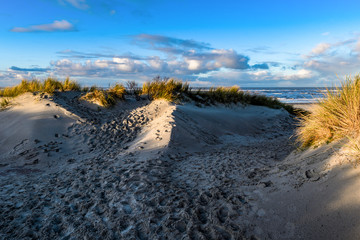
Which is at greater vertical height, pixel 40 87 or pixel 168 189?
pixel 40 87

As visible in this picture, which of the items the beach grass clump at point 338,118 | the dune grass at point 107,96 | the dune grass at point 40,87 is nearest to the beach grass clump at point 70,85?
the dune grass at point 40,87

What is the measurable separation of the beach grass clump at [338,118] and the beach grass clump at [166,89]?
6780 millimetres

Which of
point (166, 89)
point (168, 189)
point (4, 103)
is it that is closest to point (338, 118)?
point (168, 189)

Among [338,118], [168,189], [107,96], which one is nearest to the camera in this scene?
[168,189]

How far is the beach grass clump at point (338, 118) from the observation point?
351cm

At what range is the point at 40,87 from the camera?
1083 centimetres

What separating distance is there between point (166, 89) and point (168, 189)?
8.14 metres

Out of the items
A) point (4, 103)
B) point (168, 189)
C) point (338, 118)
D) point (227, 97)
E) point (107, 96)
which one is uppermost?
point (338, 118)

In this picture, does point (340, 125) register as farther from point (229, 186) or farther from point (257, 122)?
point (257, 122)

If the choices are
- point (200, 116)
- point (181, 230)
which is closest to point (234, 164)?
point (181, 230)

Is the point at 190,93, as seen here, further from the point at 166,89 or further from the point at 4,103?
the point at 4,103

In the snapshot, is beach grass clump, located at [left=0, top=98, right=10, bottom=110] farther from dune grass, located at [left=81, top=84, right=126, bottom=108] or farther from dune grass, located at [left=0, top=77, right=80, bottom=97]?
dune grass, located at [left=81, top=84, right=126, bottom=108]

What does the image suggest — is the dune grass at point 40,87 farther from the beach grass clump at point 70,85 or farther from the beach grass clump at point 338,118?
the beach grass clump at point 338,118

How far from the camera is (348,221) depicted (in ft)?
7.16
